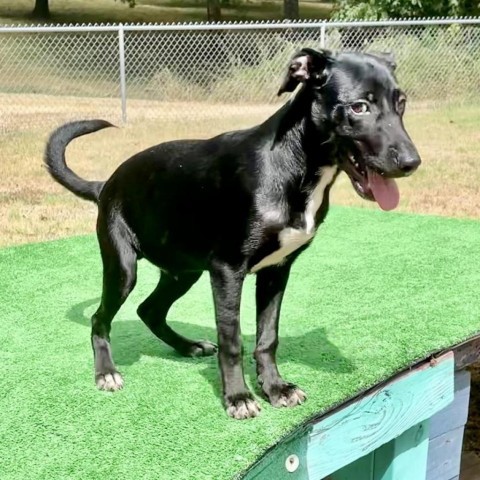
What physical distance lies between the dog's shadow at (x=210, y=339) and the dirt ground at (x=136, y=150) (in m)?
2.11

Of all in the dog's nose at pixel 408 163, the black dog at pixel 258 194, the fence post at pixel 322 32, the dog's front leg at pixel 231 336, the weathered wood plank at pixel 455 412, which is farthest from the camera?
the fence post at pixel 322 32

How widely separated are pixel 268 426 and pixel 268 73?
34.2 ft

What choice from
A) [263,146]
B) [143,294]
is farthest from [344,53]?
[143,294]

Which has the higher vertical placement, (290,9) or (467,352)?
(467,352)

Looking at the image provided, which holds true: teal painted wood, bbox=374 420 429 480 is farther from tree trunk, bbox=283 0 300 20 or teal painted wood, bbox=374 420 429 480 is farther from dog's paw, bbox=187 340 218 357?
tree trunk, bbox=283 0 300 20

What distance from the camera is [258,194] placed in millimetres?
2951

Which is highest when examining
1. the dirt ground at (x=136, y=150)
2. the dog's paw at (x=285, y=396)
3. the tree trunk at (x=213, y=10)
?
the dog's paw at (x=285, y=396)

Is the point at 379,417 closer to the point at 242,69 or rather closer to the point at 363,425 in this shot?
the point at 363,425

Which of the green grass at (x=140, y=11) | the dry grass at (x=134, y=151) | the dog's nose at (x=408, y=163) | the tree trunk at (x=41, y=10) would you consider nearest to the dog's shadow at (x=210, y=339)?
the dog's nose at (x=408, y=163)

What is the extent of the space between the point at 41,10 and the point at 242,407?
30.8m

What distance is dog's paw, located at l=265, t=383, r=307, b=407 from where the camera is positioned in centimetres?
323

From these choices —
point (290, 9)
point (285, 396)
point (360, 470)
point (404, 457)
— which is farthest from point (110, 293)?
point (290, 9)

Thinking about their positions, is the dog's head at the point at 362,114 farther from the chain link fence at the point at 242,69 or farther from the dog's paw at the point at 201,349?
the chain link fence at the point at 242,69

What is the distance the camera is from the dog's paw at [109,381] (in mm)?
3445
